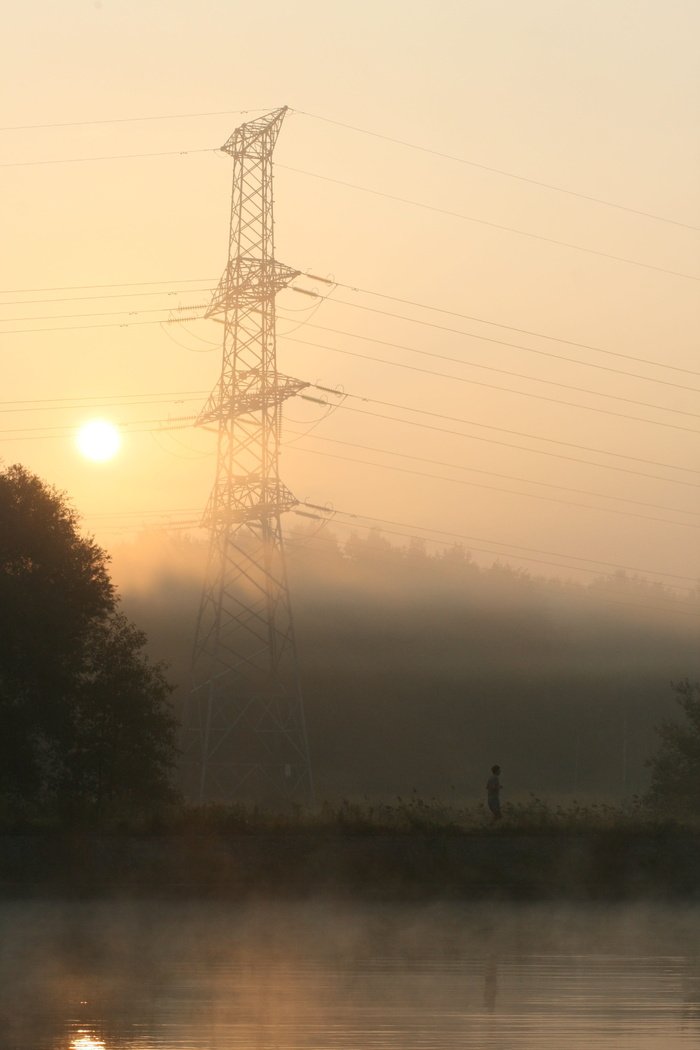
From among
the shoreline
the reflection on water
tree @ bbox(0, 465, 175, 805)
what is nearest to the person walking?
the shoreline

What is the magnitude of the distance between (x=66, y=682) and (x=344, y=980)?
68.2 feet

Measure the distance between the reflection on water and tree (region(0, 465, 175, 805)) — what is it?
41.0 feet

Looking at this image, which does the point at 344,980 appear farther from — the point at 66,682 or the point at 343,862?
the point at 66,682

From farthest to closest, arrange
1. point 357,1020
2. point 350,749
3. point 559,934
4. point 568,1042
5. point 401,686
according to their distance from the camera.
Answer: point 401,686, point 350,749, point 559,934, point 357,1020, point 568,1042

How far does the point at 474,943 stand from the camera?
15.3 metres

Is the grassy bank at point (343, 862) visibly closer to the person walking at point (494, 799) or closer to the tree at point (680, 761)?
the person walking at point (494, 799)

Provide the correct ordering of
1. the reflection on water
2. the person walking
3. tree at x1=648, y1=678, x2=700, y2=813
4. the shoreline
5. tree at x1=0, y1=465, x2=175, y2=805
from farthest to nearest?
tree at x1=648, y1=678, x2=700, y2=813
tree at x1=0, y1=465, x2=175, y2=805
the person walking
the shoreline
the reflection on water

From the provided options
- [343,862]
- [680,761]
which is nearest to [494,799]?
[343,862]

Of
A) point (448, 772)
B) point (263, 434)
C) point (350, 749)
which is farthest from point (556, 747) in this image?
point (263, 434)

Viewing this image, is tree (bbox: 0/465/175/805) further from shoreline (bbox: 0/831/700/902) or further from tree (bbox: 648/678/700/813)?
tree (bbox: 648/678/700/813)

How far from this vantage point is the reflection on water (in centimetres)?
954

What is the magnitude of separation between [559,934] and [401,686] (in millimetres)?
96327

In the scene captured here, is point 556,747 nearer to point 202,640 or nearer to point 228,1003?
point 202,640

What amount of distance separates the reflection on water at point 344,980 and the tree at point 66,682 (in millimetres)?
12483
